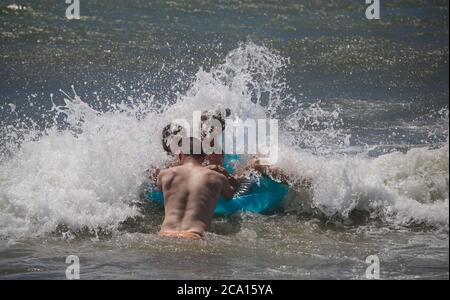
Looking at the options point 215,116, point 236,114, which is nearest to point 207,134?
point 215,116

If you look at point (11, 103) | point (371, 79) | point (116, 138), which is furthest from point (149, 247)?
point (371, 79)

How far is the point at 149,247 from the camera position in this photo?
18.2 ft

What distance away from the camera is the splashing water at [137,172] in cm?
609

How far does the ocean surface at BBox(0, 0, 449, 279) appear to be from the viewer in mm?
5379

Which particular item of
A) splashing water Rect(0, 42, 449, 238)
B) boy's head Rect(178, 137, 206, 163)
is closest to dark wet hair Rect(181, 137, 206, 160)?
boy's head Rect(178, 137, 206, 163)

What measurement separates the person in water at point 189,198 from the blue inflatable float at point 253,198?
0.37 meters

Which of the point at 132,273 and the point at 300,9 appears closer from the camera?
the point at 132,273

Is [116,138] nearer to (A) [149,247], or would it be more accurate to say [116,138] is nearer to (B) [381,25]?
(A) [149,247]

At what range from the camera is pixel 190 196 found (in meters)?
5.75

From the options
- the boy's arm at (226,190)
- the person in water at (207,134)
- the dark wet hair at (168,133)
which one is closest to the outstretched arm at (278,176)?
the person in water at (207,134)

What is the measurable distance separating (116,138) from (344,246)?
8.45 feet

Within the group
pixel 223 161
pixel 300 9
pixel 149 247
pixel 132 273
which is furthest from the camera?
pixel 300 9

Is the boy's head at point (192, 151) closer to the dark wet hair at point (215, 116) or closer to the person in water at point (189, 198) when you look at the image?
the person in water at point (189, 198)

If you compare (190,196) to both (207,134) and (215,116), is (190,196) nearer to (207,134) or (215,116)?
(207,134)
